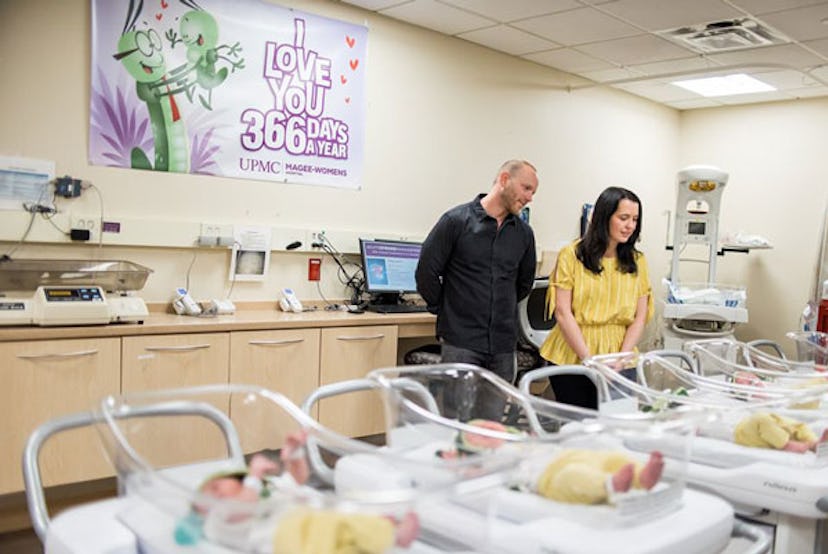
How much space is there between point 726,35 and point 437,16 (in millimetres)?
1750

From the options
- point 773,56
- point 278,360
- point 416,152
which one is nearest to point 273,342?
point 278,360

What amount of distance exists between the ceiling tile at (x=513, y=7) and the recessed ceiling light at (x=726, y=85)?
210 cm

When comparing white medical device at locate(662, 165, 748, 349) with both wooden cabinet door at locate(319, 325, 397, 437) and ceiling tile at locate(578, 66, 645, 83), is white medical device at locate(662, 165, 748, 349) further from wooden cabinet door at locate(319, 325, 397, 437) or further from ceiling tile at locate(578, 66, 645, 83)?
wooden cabinet door at locate(319, 325, 397, 437)

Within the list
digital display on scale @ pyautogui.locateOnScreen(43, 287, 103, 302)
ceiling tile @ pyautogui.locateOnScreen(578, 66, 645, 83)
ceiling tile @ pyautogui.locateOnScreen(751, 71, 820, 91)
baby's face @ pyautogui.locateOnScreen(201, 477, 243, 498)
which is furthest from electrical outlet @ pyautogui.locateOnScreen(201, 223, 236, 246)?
ceiling tile @ pyautogui.locateOnScreen(751, 71, 820, 91)

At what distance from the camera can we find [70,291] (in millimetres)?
3041

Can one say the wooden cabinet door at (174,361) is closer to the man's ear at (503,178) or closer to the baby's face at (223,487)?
the man's ear at (503,178)

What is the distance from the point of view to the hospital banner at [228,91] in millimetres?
3502

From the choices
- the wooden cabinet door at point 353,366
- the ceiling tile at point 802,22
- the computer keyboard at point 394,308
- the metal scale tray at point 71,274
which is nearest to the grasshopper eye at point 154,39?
the metal scale tray at point 71,274

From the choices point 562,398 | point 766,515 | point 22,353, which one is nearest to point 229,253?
point 22,353

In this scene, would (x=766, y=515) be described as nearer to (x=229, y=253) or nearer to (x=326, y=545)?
(x=326, y=545)

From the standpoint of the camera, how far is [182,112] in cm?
372

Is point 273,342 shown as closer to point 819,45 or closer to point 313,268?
point 313,268

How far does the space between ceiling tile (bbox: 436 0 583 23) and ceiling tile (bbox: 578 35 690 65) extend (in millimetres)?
757

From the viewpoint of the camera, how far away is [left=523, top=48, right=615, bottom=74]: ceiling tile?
5184 millimetres
